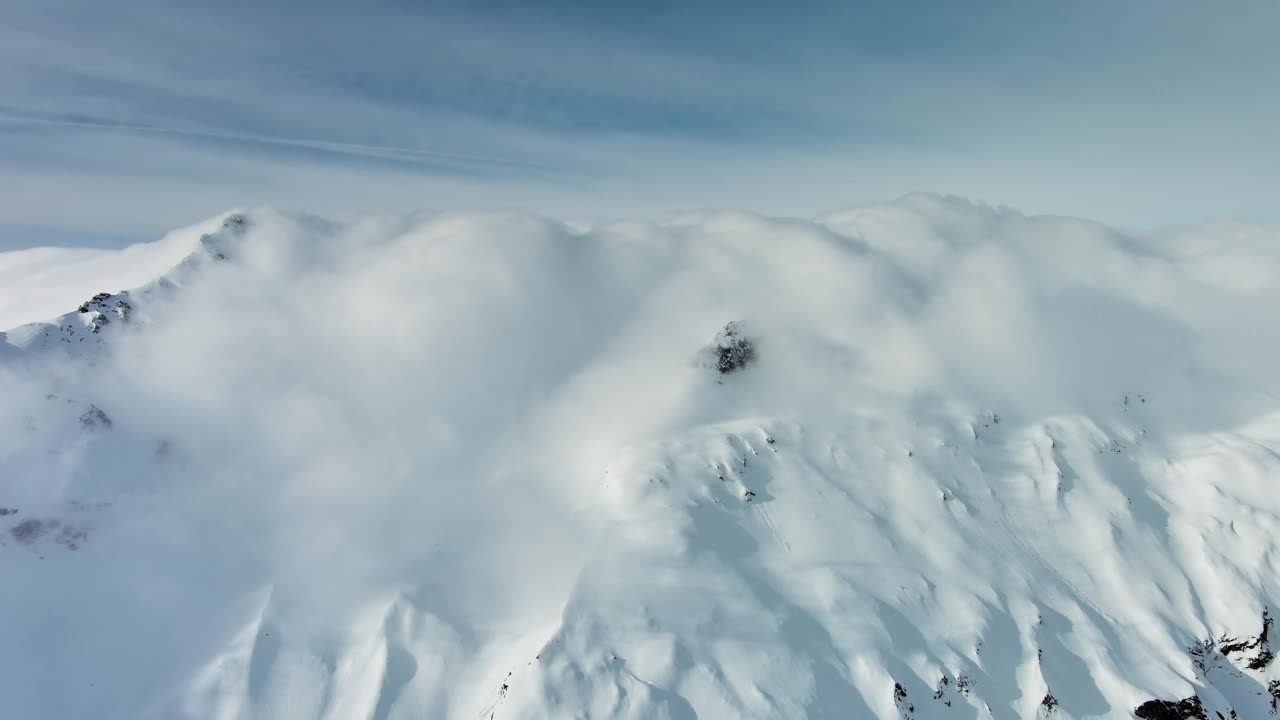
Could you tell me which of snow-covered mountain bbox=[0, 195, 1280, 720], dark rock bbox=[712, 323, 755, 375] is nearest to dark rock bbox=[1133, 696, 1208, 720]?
snow-covered mountain bbox=[0, 195, 1280, 720]

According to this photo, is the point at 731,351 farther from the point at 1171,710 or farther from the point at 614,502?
the point at 1171,710

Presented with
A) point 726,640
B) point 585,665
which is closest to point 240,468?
point 585,665

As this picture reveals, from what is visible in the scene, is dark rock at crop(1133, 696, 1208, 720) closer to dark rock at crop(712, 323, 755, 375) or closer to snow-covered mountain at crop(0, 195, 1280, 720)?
snow-covered mountain at crop(0, 195, 1280, 720)

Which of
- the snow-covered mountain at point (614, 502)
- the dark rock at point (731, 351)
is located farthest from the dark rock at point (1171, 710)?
the dark rock at point (731, 351)

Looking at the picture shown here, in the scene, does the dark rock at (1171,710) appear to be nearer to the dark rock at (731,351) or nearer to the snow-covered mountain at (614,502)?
the snow-covered mountain at (614,502)

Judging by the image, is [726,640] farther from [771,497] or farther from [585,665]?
[771,497]

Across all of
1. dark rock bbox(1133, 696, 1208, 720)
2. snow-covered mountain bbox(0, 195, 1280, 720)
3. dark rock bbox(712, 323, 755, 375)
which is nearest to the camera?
snow-covered mountain bbox(0, 195, 1280, 720)

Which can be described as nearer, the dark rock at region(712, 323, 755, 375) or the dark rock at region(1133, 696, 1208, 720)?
the dark rock at region(1133, 696, 1208, 720)

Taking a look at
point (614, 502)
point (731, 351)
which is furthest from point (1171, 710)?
point (731, 351)

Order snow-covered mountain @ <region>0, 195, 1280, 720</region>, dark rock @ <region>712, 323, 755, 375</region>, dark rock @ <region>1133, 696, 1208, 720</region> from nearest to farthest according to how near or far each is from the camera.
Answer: snow-covered mountain @ <region>0, 195, 1280, 720</region>, dark rock @ <region>1133, 696, 1208, 720</region>, dark rock @ <region>712, 323, 755, 375</region>
